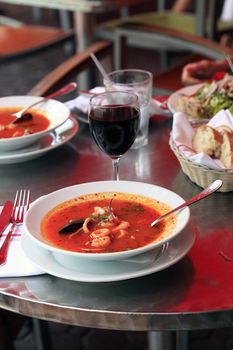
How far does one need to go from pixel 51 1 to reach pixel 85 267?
2.45 metres

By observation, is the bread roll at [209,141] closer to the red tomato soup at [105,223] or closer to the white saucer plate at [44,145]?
the red tomato soup at [105,223]

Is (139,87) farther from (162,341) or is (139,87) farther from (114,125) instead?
(162,341)

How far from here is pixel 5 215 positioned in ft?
3.43

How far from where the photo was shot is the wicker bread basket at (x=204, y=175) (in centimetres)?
107

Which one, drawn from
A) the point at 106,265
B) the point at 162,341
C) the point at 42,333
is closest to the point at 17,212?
the point at 106,265

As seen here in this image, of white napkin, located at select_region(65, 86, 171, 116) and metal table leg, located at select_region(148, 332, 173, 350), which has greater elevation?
white napkin, located at select_region(65, 86, 171, 116)

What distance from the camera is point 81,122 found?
4.85ft

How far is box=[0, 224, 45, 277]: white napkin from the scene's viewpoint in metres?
0.90

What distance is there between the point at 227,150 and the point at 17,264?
45cm

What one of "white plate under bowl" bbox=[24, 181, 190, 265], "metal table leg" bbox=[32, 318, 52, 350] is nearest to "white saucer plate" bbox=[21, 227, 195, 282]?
"white plate under bowl" bbox=[24, 181, 190, 265]

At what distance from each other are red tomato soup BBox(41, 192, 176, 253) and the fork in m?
0.08

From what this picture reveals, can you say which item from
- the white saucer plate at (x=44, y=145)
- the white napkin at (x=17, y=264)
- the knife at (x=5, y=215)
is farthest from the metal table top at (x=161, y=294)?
the white saucer plate at (x=44, y=145)

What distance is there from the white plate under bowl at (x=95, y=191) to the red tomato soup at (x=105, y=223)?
10mm

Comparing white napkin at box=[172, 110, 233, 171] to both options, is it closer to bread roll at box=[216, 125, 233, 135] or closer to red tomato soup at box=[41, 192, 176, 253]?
bread roll at box=[216, 125, 233, 135]
